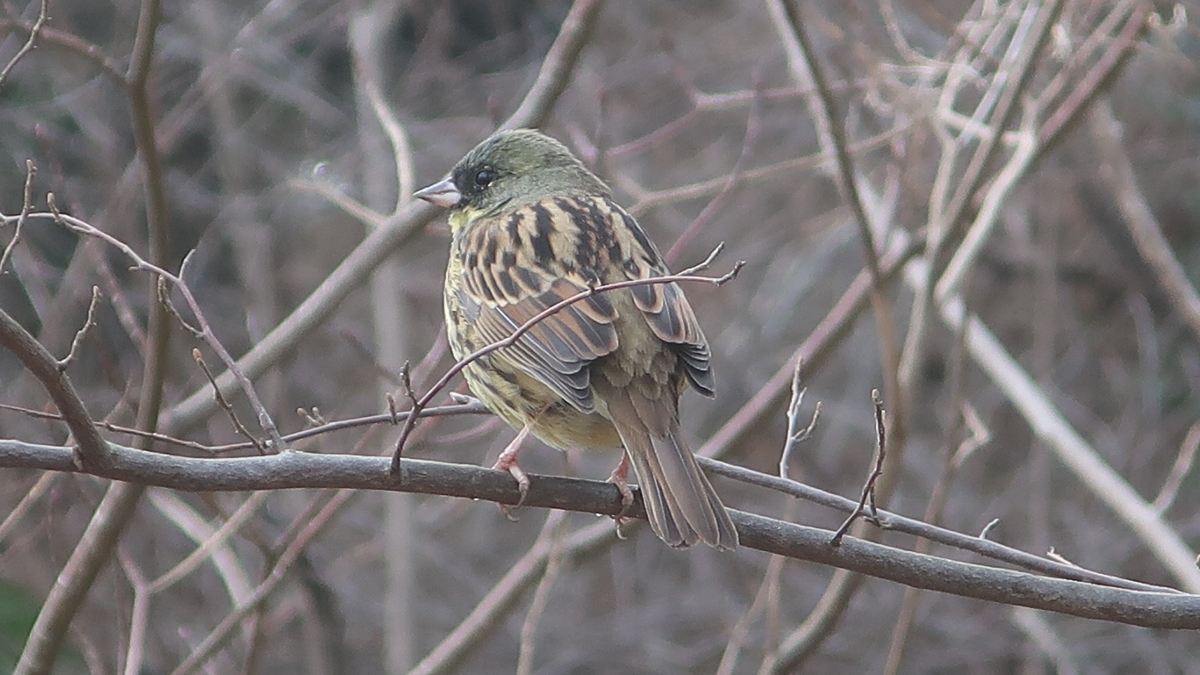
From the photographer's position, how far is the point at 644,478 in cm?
353

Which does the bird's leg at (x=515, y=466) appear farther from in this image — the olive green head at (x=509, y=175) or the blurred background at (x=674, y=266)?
the blurred background at (x=674, y=266)

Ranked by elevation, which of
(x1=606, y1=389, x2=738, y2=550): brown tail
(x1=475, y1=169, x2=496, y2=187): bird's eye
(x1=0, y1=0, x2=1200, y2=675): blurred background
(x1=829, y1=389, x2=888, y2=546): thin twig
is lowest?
(x1=829, y1=389, x2=888, y2=546): thin twig

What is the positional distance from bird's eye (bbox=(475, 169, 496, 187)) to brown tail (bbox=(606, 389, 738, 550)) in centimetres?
139

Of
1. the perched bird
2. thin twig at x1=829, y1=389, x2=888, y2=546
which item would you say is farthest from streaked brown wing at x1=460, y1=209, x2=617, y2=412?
thin twig at x1=829, y1=389, x2=888, y2=546

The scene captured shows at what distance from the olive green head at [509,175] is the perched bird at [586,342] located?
5 centimetres

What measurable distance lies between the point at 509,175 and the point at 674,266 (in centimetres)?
302

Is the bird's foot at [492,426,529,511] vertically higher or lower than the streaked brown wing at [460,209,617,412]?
lower

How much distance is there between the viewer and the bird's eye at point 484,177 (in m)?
4.91

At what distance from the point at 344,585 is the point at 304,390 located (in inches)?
54.4

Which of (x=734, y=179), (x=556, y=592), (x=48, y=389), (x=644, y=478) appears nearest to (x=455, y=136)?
(x=556, y=592)

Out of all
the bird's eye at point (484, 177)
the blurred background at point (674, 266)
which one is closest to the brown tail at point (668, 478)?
the bird's eye at point (484, 177)

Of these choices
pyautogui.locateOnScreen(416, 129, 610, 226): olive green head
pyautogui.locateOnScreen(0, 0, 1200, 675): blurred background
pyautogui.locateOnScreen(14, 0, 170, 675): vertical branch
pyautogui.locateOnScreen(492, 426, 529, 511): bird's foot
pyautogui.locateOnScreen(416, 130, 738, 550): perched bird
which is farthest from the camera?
pyautogui.locateOnScreen(0, 0, 1200, 675): blurred background

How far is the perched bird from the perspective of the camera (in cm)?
355

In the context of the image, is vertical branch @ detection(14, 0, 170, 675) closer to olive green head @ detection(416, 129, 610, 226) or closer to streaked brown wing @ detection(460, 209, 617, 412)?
streaked brown wing @ detection(460, 209, 617, 412)
